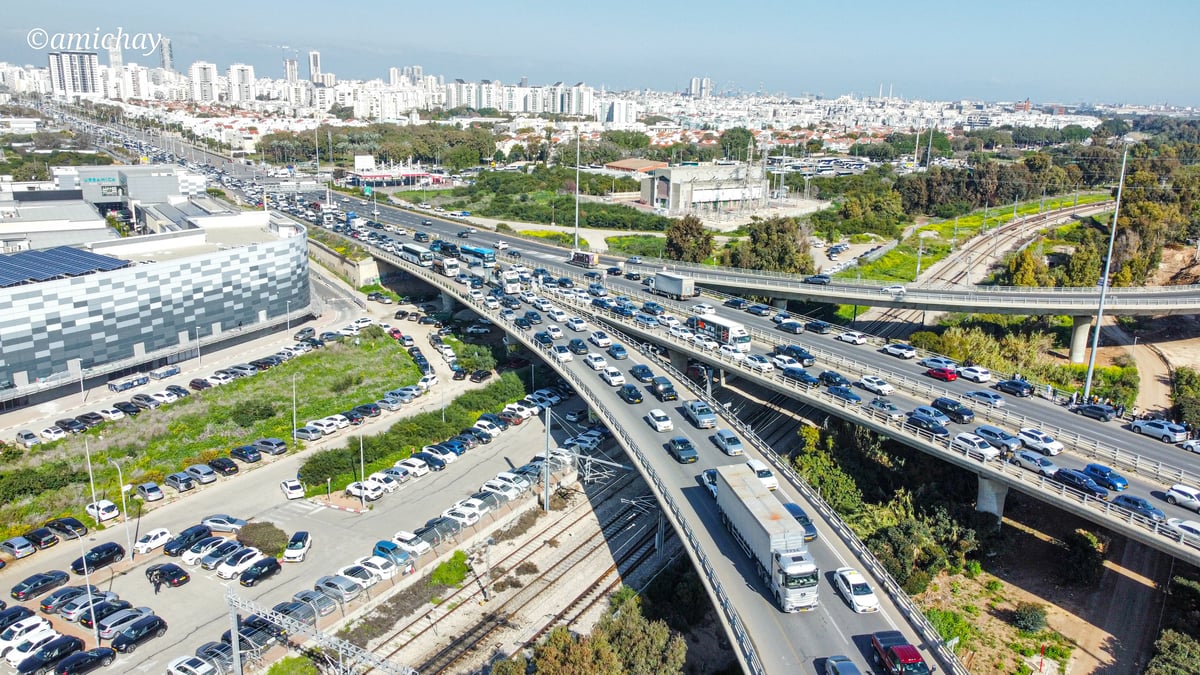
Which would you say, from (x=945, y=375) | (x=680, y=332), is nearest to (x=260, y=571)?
(x=680, y=332)

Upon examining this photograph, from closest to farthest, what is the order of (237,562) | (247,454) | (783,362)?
(237,562)
(247,454)
(783,362)

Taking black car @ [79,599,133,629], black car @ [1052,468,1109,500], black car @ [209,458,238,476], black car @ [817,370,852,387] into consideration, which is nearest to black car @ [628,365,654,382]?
black car @ [817,370,852,387]

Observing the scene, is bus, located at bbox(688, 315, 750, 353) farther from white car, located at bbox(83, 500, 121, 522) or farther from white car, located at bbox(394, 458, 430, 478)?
white car, located at bbox(83, 500, 121, 522)

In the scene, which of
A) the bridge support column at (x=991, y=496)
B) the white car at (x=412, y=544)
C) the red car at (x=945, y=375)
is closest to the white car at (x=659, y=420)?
the white car at (x=412, y=544)

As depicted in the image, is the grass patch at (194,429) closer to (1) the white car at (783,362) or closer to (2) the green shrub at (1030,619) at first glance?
(1) the white car at (783,362)

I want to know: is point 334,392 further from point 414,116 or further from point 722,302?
point 414,116

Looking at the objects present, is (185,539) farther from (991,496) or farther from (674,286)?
(674,286)

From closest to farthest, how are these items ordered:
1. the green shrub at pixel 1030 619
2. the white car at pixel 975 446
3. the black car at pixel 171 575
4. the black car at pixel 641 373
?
the green shrub at pixel 1030 619, the black car at pixel 171 575, the white car at pixel 975 446, the black car at pixel 641 373
